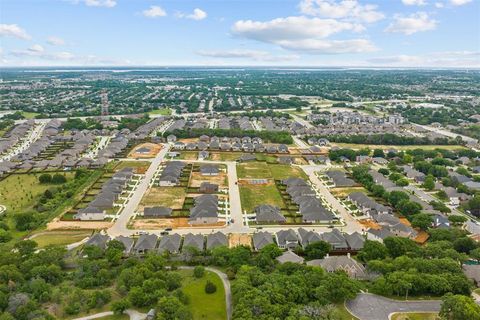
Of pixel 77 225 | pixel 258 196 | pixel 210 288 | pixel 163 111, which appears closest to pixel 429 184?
pixel 258 196

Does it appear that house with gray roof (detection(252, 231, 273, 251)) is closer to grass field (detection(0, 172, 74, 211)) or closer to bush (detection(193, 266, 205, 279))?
bush (detection(193, 266, 205, 279))

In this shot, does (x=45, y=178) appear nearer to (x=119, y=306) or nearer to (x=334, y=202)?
(x=119, y=306)

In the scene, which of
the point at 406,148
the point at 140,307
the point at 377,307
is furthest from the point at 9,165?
the point at 406,148

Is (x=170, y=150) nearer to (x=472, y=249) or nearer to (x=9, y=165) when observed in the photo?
(x=9, y=165)

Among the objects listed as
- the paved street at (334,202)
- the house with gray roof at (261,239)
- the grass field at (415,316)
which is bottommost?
the paved street at (334,202)

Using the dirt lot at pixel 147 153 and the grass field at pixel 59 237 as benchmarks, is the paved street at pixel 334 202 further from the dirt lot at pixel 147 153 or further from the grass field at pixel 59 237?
the dirt lot at pixel 147 153

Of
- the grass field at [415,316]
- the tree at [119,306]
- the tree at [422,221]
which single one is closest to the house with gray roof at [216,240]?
the tree at [119,306]

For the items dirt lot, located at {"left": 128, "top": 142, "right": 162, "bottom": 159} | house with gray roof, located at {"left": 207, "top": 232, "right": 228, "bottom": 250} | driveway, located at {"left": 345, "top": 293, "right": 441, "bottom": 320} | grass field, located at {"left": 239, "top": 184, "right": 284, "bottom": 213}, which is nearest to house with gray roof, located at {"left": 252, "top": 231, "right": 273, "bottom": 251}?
house with gray roof, located at {"left": 207, "top": 232, "right": 228, "bottom": 250}
